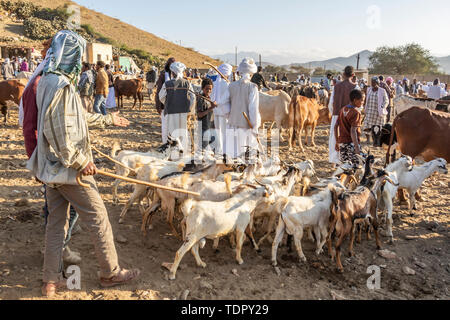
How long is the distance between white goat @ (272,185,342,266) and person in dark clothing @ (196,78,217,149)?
3.49 metres

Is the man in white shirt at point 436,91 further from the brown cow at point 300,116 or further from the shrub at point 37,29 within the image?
the shrub at point 37,29

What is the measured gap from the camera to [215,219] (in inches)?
161

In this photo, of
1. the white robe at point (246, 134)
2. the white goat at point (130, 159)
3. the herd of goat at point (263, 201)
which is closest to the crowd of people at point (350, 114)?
the herd of goat at point (263, 201)

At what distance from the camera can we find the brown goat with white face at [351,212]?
4422 millimetres

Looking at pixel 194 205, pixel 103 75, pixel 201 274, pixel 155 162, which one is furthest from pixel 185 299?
pixel 103 75

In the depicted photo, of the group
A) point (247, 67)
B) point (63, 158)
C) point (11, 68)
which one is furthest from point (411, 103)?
point (11, 68)

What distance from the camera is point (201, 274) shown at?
4074 mm

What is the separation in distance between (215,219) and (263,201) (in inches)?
35.6

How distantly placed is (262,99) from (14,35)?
39714 mm

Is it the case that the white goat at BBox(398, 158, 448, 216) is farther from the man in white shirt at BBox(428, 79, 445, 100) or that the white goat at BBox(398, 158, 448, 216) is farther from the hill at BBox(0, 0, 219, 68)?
the hill at BBox(0, 0, 219, 68)

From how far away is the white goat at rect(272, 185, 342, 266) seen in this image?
4.37m

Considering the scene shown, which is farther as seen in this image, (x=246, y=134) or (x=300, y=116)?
(x=300, y=116)

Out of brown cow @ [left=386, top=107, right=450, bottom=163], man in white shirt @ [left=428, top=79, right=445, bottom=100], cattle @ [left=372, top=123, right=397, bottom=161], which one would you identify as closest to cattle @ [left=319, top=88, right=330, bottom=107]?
man in white shirt @ [left=428, top=79, right=445, bottom=100]

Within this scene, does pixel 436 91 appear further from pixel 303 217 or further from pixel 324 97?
pixel 303 217
